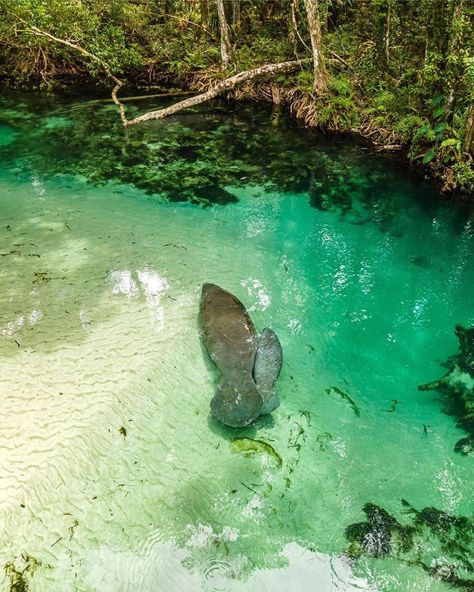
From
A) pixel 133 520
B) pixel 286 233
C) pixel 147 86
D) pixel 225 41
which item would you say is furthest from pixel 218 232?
pixel 147 86

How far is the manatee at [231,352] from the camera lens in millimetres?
4082

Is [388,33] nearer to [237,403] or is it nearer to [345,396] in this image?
[345,396]

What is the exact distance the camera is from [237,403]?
410cm

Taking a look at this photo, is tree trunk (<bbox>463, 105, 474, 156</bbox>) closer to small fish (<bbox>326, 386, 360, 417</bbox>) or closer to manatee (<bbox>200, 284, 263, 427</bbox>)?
manatee (<bbox>200, 284, 263, 427</bbox>)

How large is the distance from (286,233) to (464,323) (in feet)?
9.94

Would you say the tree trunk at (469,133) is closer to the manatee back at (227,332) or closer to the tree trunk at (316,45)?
the tree trunk at (316,45)

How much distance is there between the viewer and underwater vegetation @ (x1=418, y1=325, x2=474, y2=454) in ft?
14.3

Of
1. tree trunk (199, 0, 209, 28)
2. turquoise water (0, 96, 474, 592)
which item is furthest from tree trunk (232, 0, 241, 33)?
turquoise water (0, 96, 474, 592)

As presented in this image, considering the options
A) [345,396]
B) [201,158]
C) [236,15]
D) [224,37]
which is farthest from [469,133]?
[236,15]

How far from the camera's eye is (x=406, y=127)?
851 centimetres

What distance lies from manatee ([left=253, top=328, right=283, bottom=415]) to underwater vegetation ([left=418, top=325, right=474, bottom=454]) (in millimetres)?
1584

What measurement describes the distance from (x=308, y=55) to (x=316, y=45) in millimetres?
1557

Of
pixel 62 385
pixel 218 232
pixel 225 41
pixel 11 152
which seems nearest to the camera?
pixel 62 385

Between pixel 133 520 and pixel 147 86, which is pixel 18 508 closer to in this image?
pixel 133 520
